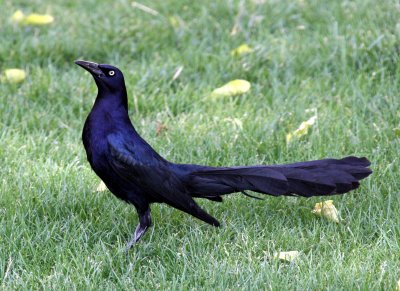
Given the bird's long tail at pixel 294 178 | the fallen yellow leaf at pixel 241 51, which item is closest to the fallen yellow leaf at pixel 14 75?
the fallen yellow leaf at pixel 241 51

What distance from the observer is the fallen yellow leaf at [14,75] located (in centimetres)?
583

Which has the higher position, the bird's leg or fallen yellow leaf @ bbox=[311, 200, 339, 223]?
fallen yellow leaf @ bbox=[311, 200, 339, 223]

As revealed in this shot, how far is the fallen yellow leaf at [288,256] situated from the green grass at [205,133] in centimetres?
3

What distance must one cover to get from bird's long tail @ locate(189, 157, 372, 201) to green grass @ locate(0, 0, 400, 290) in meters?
0.23

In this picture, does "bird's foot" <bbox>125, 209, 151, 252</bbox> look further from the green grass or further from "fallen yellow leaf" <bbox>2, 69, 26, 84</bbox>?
"fallen yellow leaf" <bbox>2, 69, 26, 84</bbox>

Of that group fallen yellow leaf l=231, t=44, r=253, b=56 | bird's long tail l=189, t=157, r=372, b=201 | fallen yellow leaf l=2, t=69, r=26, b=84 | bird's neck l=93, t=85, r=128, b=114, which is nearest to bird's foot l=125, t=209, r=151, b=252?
bird's long tail l=189, t=157, r=372, b=201

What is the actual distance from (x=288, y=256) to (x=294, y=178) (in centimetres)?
41

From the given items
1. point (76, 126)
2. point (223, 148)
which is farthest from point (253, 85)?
point (76, 126)

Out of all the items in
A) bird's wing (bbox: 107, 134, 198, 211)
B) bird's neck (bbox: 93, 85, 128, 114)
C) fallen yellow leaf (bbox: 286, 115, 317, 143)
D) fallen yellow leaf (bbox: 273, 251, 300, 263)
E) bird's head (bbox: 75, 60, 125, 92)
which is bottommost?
fallen yellow leaf (bbox: 273, 251, 300, 263)

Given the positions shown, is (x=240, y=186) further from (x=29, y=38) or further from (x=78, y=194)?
(x=29, y=38)

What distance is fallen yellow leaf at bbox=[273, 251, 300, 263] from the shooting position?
376 centimetres

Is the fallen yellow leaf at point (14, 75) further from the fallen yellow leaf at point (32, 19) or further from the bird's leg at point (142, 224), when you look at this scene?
the bird's leg at point (142, 224)

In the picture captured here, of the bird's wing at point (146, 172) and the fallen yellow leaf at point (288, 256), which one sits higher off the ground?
the bird's wing at point (146, 172)

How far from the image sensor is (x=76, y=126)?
5.40 metres
